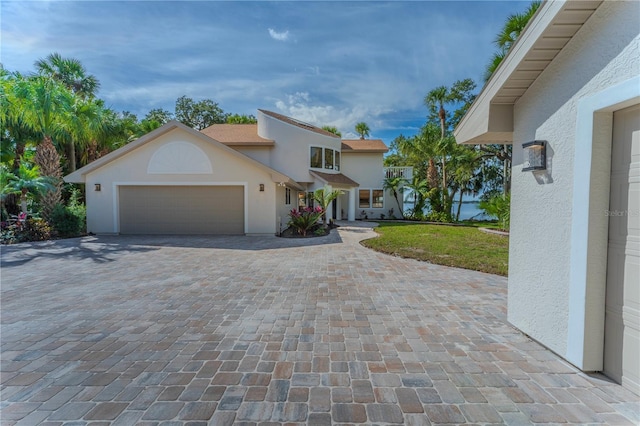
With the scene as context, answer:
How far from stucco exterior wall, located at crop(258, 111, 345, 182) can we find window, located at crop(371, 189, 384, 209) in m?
7.04

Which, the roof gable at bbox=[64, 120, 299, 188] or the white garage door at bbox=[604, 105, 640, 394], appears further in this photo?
the roof gable at bbox=[64, 120, 299, 188]

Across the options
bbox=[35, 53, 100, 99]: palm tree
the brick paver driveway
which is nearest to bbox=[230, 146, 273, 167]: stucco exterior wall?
bbox=[35, 53, 100, 99]: palm tree

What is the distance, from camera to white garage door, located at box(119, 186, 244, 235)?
42.2 ft

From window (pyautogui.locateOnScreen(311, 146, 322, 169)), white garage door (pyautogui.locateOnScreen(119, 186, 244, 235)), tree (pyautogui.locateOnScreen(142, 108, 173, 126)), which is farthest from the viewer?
tree (pyautogui.locateOnScreen(142, 108, 173, 126))

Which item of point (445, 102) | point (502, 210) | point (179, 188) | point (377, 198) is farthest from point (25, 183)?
point (445, 102)

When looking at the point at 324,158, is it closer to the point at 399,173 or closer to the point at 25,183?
the point at 399,173

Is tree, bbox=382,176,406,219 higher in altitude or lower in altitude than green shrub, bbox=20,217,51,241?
higher

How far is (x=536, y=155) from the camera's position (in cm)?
323

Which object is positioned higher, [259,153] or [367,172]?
[259,153]

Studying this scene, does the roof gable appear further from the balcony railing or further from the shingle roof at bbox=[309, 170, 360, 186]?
the balcony railing

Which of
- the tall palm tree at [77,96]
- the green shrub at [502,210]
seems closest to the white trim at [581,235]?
the green shrub at [502,210]

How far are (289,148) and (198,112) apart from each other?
20.7 meters

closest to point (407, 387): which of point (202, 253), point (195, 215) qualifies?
point (202, 253)

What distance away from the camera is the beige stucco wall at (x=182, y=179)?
41.1 feet
